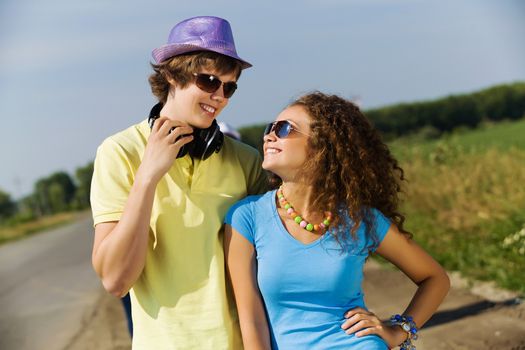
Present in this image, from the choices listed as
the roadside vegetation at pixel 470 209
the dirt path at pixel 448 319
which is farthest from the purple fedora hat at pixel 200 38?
the dirt path at pixel 448 319

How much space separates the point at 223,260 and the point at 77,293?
8.51 meters

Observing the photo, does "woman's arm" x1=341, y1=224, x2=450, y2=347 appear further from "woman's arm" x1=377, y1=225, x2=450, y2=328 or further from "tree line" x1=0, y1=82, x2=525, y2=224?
"tree line" x1=0, y1=82, x2=525, y2=224

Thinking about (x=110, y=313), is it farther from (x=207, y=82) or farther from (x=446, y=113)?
(x=446, y=113)

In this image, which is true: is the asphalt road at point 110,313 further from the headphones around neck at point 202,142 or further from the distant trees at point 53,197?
the distant trees at point 53,197

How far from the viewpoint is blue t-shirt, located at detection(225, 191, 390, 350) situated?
269 cm

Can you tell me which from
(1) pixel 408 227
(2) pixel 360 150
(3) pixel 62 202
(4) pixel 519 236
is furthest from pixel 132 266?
(3) pixel 62 202

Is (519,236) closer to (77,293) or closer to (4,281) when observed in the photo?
(77,293)

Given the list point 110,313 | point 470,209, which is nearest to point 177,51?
point 110,313

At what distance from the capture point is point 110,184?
2658 millimetres

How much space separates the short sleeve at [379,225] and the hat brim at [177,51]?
0.78 m

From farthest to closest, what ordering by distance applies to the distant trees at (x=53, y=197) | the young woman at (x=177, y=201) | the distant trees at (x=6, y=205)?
the distant trees at (x=6, y=205) < the distant trees at (x=53, y=197) < the young woman at (x=177, y=201)

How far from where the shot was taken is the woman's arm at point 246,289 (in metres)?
2.68

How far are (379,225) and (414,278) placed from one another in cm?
33

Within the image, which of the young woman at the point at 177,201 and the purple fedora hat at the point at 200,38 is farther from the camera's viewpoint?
the purple fedora hat at the point at 200,38
